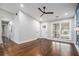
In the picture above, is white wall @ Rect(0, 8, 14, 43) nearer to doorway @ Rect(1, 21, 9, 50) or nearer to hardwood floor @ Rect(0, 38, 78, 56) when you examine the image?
doorway @ Rect(1, 21, 9, 50)

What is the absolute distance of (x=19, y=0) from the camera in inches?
72.3

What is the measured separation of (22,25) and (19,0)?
0.52m

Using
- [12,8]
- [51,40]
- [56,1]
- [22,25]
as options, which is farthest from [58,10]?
[12,8]

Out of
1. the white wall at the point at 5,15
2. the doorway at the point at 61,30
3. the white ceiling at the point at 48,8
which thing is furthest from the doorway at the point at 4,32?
the doorway at the point at 61,30

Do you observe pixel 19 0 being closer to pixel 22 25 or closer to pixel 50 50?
pixel 22 25

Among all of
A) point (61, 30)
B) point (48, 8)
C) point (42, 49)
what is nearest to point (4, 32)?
point (42, 49)

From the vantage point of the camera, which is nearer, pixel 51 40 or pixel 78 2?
pixel 78 2

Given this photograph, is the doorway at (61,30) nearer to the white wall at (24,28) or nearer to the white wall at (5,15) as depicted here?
the white wall at (24,28)

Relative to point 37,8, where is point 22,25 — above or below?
below

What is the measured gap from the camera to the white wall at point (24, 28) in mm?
1882

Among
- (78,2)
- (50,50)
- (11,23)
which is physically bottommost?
(50,50)

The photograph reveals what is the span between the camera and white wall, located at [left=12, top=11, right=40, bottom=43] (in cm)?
188

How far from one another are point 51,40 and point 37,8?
749 millimetres

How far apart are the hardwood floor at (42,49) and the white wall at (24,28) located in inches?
4.9
